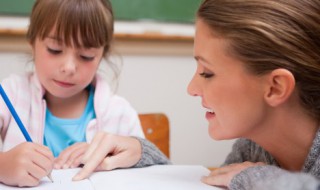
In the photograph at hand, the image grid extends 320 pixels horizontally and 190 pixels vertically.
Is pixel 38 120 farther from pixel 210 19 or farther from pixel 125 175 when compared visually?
pixel 210 19

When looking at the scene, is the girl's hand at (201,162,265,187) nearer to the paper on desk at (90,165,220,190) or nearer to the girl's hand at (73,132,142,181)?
the paper on desk at (90,165,220,190)

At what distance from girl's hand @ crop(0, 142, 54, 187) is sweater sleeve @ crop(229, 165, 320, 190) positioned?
316 mm

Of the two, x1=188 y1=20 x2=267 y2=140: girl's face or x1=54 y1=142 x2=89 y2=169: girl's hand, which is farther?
x1=54 y1=142 x2=89 y2=169: girl's hand

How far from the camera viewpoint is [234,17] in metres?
0.69

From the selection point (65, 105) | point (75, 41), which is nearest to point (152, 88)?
point (65, 105)

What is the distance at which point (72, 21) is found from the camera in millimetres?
1048

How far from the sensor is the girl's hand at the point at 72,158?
2.68ft

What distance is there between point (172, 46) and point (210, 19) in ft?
3.59

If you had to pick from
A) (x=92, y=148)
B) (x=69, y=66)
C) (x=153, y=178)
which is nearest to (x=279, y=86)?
(x=153, y=178)

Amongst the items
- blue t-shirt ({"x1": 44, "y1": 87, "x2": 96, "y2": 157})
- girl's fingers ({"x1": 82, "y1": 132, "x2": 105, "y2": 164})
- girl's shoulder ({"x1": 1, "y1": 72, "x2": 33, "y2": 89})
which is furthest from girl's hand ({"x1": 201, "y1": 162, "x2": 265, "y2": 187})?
girl's shoulder ({"x1": 1, "y1": 72, "x2": 33, "y2": 89})

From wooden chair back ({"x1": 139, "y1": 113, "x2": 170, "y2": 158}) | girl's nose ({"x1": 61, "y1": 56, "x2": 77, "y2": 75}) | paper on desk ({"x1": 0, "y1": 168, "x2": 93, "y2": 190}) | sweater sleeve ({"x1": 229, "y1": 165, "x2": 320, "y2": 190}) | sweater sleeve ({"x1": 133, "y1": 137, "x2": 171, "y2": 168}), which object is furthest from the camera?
wooden chair back ({"x1": 139, "y1": 113, "x2": 170, "y2": 158})

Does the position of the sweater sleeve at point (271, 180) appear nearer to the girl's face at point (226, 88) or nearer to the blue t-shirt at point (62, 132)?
the girl's face at point (226, 88)

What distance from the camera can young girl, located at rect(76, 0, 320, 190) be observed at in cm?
67

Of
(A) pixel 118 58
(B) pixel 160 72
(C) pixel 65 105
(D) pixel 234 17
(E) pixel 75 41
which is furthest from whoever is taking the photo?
(B) pixel 160 72
